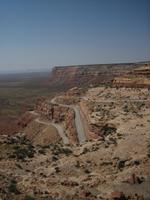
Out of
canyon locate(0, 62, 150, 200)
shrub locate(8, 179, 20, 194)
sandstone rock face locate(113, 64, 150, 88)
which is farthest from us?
sandstone rock face locate(113, 64, 150, 88)

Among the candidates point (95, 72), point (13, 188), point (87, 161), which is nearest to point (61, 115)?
point (87, 161)

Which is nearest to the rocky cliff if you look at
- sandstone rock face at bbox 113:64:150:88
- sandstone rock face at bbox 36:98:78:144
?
sandstone rock face at bbox 113:64:150:88

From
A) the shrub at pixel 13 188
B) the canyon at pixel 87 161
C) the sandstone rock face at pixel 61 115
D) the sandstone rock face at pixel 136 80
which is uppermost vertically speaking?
the sandstone rock face at pixel 136 80

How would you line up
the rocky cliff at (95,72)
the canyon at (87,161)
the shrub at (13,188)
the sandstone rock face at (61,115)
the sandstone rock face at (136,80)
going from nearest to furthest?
the shrub at (13,188), the canyon at (87,161), the sandstone rock face at (61,115), the sandstone rock face at (136,80), the rocky cliff at (95,72)

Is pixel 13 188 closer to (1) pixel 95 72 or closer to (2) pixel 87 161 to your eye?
(2) pixel 87 161

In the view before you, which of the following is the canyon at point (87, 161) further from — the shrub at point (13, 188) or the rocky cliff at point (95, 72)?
the rocky cliff at point (95, 72)

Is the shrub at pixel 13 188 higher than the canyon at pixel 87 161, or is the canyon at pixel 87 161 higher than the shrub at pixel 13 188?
the shrub at pixel 13 188

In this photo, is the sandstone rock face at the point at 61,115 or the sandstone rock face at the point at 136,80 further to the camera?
the sandstone rock face at the point at 136,80

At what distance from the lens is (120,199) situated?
18469mm

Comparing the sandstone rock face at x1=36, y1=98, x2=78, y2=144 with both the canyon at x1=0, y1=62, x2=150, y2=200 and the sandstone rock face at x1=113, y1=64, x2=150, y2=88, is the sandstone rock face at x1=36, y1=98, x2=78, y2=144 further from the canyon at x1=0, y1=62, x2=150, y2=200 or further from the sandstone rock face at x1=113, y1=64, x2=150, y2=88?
the sandstone rock face at x1=113, y1=64, x2=150, y2=88

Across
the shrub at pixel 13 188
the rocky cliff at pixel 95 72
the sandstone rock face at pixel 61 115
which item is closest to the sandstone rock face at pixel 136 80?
the sandstone rock face at pixel 61 115

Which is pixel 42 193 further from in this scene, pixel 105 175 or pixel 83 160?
pixel 83 160

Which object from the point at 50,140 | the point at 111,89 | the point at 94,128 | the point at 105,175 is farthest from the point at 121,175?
the point at 111,89

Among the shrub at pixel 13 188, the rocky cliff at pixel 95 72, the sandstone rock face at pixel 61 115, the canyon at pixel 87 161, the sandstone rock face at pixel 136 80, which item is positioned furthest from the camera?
the rocky cliff at pixel 95 72
